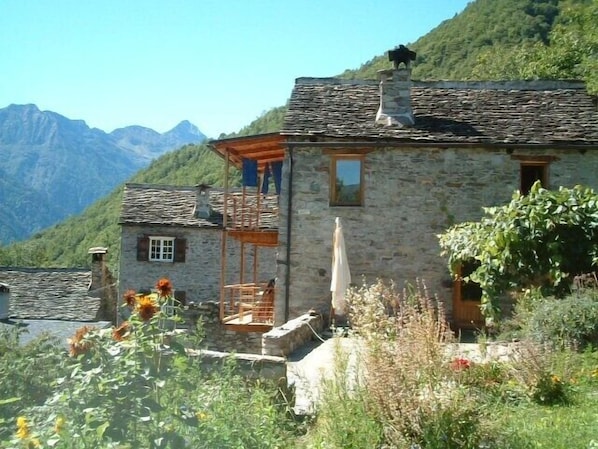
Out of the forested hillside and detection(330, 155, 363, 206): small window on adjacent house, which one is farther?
the forested hillside

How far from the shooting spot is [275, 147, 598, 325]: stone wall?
15.1 metres

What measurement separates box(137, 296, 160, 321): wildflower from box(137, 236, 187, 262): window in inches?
945

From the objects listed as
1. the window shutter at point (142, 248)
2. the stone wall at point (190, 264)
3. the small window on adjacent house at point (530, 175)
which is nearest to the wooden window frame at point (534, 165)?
the small window on adjacent house at point (530, 175)

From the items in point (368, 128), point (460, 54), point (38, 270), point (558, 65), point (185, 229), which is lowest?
point (38, 270)

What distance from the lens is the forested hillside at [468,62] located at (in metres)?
29.5

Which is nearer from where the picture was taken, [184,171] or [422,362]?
[422,362]

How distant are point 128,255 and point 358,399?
24326 millimetres

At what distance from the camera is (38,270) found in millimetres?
35969

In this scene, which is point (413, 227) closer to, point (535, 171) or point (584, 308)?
point (535, 171)

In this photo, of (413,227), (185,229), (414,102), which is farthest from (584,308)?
(185,229)

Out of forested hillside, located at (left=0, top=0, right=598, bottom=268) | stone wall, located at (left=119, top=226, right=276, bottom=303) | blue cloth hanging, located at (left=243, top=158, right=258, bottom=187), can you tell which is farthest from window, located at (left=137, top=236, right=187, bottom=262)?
forested hillside, located at (left=0, top=0, right=598, bottom=268)

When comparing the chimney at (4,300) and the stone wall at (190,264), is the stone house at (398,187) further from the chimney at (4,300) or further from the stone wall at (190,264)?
the chimney at (4,300)

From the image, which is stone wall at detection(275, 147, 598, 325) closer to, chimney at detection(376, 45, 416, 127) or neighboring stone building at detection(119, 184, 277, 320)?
chimney at detection(376, 45, 416, 127)

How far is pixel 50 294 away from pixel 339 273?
24.6 metres
